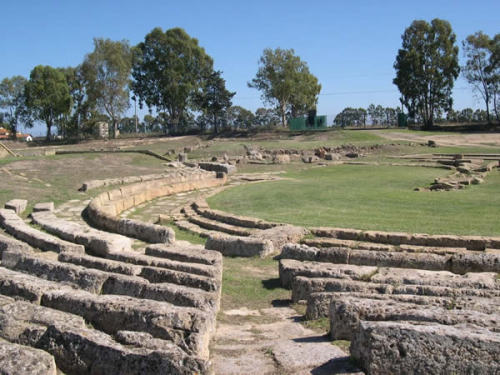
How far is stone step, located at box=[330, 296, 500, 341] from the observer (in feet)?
16.1

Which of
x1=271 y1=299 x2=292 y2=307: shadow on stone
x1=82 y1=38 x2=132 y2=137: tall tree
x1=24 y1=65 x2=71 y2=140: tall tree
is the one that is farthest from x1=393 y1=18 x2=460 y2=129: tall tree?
x1=271 y1=299 x2=292 y2=307: shadow on stone

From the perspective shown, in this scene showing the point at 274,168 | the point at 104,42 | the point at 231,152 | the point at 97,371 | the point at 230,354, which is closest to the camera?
the point at 97,371

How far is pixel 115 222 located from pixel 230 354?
9388 millimetres

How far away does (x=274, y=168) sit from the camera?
104 feet

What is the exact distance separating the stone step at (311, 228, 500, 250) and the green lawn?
3.04 ft

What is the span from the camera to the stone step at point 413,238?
10820 millimetres

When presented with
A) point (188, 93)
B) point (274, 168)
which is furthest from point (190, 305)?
point (188, 93)

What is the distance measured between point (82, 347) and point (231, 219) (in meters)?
10.1

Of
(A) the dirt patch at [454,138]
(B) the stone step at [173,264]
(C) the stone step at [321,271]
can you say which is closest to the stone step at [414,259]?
(C) the stone step at [321,271]

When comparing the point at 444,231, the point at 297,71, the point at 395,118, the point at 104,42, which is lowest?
the point at 444,231

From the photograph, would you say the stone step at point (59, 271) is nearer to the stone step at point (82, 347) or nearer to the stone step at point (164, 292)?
the stone step at point (164, 292)

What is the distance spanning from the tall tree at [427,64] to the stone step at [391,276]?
5246cm

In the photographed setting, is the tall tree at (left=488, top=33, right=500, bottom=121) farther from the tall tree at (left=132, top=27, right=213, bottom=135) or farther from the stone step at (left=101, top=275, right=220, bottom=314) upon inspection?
the stone step at (left=101, top=275, right=220, bottom=314)

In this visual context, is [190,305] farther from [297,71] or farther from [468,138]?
[297,71]
